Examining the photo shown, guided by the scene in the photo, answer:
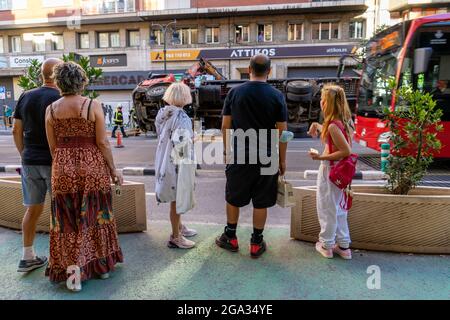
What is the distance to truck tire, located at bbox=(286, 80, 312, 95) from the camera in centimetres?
1393

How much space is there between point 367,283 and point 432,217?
107 centimetres

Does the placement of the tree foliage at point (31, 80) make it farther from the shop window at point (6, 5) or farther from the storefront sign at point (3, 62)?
the shop window at point (6, 5)

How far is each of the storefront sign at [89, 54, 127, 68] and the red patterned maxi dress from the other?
2844 cm

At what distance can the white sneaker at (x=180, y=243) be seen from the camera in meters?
3.79

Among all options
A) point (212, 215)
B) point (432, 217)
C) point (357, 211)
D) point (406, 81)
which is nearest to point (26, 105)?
point (212, 215)

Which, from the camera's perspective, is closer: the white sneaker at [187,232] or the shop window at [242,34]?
the white sneaker at [187,232]

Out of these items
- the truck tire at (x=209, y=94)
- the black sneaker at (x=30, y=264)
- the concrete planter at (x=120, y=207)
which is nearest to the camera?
the black sneaker at (x=30, y=264)

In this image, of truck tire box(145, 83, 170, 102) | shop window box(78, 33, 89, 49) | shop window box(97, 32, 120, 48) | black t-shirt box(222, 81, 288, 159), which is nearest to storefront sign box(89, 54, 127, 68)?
shop window box(97, 32, 120, 48)

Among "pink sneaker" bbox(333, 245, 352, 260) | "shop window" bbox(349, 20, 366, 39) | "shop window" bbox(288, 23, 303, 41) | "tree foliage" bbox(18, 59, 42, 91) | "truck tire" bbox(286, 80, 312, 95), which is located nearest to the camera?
"pink sneaker" bbox(333, 245, 352, 260)

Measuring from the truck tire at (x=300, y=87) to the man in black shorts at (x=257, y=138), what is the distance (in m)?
10.9

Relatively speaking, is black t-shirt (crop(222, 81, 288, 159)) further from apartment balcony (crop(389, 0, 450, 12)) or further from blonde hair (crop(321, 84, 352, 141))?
apartment balcony (crop(389, 0, 450, 12))

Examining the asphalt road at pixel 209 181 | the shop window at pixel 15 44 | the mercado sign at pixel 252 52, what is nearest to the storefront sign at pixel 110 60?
the mercado sign at pixel 252 52

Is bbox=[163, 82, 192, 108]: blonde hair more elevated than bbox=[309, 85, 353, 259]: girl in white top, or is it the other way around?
bbox=[163, 82, 192, 108]: blonde hair

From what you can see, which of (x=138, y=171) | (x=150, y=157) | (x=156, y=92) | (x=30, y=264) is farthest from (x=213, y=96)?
(x=30, y=264)
